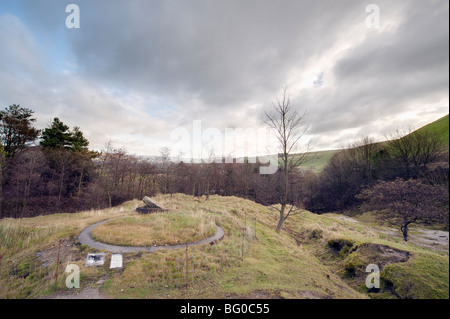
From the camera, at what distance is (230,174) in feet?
128

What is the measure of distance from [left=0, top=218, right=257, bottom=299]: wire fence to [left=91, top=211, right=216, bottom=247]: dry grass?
120 cm

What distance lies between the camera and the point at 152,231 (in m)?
8.88

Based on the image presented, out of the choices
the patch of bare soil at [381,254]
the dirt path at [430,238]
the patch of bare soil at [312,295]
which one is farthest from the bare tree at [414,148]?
the patch of bare soil at [312,295]

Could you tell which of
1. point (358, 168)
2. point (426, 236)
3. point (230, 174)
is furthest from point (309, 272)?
point (358, 168)

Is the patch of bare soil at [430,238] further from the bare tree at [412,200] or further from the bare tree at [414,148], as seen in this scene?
the bare tree at [414,148]

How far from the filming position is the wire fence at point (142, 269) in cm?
481

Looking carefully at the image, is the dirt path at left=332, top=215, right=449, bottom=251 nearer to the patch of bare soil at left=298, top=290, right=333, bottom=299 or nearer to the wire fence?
the patch of bare soil at left=298, top=290, right=333, bottom=299

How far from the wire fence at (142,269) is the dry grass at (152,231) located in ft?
3.95

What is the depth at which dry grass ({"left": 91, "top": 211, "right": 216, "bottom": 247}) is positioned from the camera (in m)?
7.82

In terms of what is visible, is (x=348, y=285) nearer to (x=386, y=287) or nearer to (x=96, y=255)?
(x=386, y=287)

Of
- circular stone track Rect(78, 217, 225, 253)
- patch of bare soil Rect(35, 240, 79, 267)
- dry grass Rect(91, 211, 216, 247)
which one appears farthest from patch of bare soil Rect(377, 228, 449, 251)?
patch of bare soil Rect(35, 240, 79, 267)

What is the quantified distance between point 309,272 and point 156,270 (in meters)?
5.22
